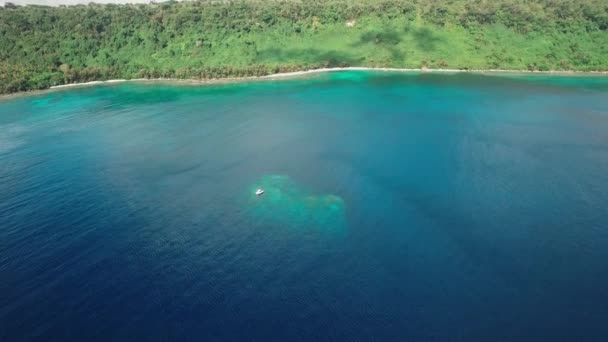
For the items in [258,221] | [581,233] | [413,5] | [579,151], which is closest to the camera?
[581,233]

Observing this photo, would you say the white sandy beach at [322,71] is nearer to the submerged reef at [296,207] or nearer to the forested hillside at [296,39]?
the forested hillside at [296,39]

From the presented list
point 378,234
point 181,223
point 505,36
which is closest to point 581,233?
point 378,234

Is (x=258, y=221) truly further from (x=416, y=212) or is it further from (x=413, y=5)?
(x=413, y=5)

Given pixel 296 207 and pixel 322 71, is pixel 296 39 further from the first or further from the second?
pixel 296 207

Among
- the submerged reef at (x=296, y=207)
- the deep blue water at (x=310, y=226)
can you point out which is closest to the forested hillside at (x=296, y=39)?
the deep blue water at (x=310, y=226)

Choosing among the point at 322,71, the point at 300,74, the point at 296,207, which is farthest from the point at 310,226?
the point at 322,71

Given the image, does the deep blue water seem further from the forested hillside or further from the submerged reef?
the forested hillside

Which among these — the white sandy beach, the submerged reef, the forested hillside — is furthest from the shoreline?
the submerged reef
